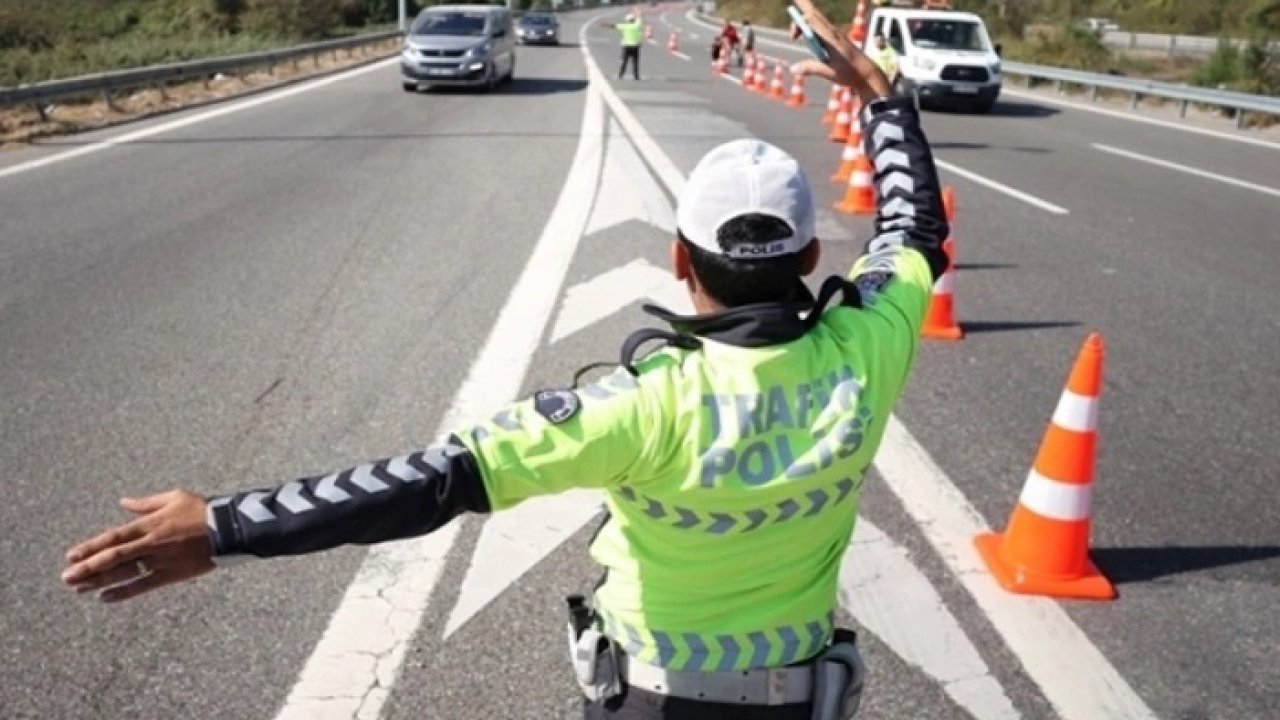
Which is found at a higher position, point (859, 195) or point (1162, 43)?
point (1162, 43)

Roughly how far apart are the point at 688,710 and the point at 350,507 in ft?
2.30

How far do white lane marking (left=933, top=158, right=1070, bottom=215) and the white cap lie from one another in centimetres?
1120

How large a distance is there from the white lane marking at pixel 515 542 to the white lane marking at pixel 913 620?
104 cm

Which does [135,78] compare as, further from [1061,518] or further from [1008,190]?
[1061,518]

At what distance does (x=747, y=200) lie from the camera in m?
2.05

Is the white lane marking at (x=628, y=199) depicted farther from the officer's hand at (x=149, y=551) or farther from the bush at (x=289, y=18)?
the bush at (x=289, y=18)

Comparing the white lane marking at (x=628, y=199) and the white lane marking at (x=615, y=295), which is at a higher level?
the white lane marking at (x=628, y=199)

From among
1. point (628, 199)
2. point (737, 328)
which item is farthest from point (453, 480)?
point (628, 199)

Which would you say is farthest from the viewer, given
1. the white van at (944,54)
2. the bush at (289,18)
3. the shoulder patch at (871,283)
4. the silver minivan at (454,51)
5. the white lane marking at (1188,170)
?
the bush at (289,18)

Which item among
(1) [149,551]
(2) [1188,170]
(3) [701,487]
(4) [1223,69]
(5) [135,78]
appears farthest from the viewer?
(4) [1223,69]

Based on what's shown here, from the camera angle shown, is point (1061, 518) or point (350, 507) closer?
point (350, 507)

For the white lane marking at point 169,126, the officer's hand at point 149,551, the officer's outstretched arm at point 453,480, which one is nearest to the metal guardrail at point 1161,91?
the white lane marking at point 169,126

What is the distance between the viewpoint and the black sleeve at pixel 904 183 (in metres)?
2.80

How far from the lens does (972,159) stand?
1698 centimetres
